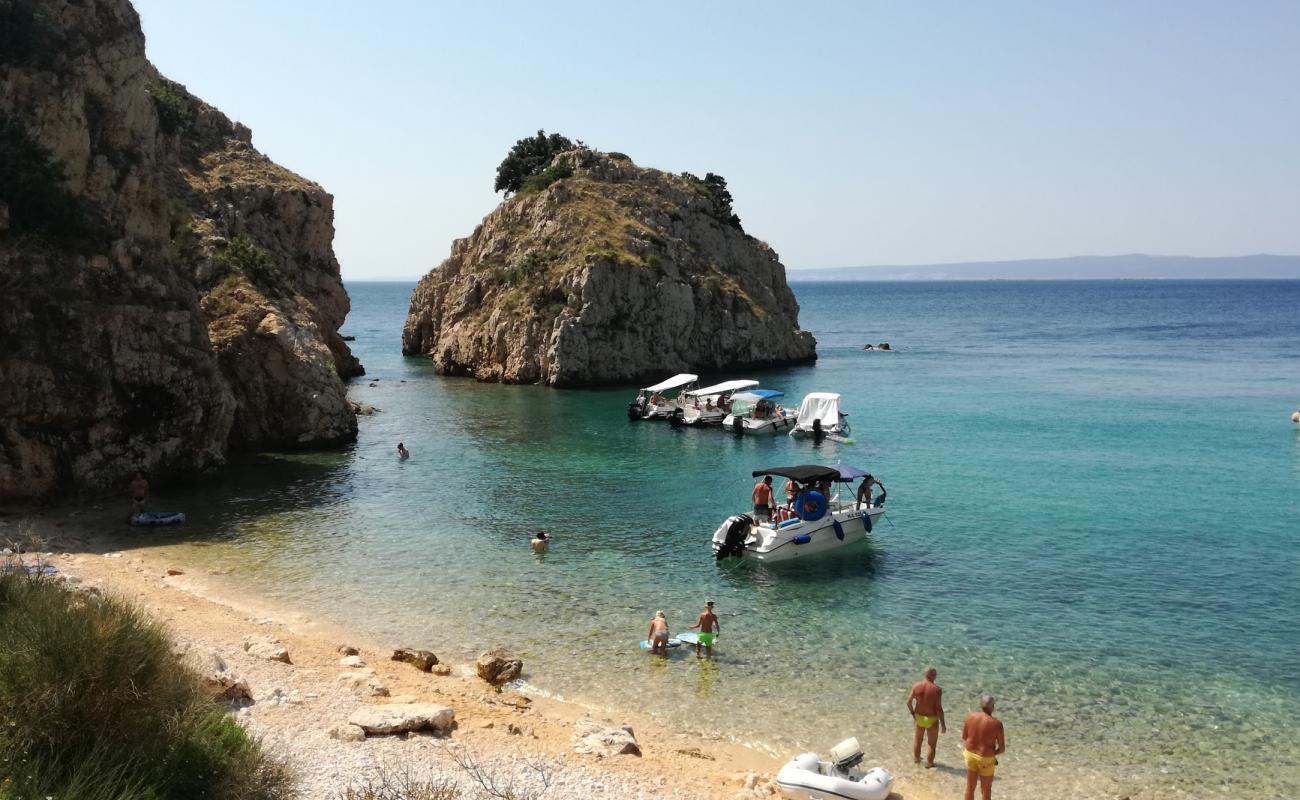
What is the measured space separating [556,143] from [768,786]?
93.2 meters

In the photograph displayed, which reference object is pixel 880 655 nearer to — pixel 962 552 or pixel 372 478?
pixel 962 552

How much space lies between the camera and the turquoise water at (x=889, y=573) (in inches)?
661

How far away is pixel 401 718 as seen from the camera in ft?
48.7

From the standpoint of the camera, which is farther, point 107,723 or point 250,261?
point 250,261

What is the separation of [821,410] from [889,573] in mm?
25227

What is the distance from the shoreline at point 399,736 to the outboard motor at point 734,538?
27.7 feet

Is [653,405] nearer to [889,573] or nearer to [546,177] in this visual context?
[889,573]

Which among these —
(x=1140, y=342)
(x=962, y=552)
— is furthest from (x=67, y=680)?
(x=1140, y=342)

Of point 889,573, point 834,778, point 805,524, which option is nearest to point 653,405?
point 805,524

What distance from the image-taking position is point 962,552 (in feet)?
88.7

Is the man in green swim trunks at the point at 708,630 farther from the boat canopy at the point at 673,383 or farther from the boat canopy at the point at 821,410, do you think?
the boat canopy at the point at 673,383

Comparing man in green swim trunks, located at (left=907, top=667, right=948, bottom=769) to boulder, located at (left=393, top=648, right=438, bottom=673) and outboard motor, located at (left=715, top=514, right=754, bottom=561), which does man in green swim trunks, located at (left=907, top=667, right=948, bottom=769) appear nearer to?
boulder, located at (left=393, top=648, right=438, bottom=673)

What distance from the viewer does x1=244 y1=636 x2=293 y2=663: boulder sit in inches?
712

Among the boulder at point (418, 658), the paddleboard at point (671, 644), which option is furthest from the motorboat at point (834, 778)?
the boulder at point (418, 658)
